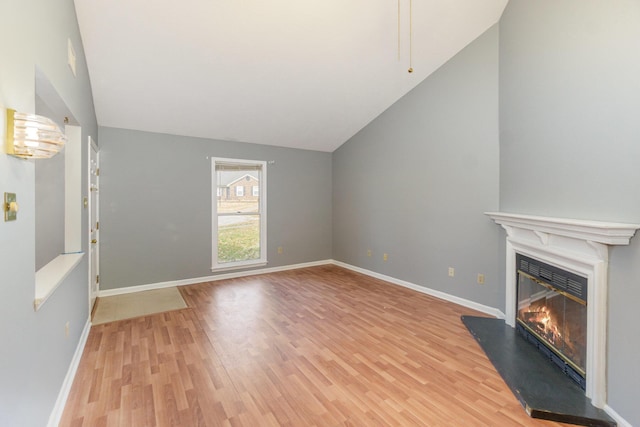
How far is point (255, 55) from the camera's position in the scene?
331 centimetres

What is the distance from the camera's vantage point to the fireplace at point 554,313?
213 cm

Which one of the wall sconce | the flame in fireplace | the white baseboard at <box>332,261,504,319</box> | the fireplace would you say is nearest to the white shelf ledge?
the fireplace

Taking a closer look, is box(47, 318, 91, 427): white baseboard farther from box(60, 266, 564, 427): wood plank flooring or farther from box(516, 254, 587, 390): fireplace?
box(516, 254, 587, 390): fireplace

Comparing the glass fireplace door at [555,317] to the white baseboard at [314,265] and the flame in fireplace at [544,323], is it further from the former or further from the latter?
the white baseboard at [314,265]

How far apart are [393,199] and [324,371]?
305 centimetres

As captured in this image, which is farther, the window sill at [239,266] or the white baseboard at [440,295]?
the window sill at [239,266]

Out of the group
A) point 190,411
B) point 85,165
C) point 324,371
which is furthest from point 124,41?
point 324,371

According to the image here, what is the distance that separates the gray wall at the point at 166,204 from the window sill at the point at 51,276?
1816 mm

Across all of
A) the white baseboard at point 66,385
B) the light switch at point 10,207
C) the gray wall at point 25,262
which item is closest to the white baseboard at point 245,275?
the white baseboard at point 66,385

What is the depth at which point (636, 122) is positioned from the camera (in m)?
1.77

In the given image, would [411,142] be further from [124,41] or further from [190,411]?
[190,411]

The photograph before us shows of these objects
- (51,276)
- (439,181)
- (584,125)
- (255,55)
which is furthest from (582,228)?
(51,276)

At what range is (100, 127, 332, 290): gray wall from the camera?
424cm

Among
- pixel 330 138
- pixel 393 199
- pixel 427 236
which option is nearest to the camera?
pixel 427 236
